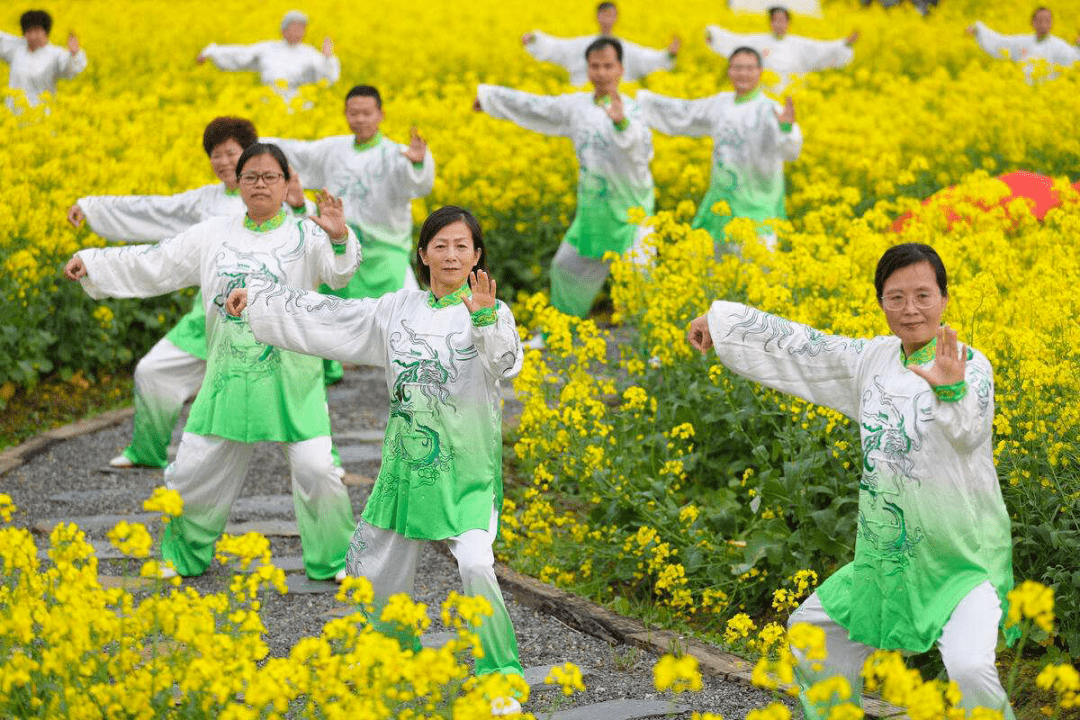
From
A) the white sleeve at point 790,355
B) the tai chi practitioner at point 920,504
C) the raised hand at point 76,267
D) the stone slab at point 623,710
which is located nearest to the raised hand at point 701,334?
the white sleeve at point 790,355

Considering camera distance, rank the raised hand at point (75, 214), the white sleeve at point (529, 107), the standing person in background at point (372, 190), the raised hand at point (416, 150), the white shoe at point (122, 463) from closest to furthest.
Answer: the raised hand at point (75, 214) → the white shoe at point (122, 463) → the raised hand at point (416, 150) → the standing person in background at point (372, 190) → the white sleeve at point (529, 107)

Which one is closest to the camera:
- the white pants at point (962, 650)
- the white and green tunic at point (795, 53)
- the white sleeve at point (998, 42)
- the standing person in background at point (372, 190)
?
the white pants at point (962, 650)

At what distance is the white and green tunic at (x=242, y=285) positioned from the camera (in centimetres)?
571

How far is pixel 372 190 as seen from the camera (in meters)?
8.45

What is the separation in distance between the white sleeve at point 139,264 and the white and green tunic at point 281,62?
785 cm

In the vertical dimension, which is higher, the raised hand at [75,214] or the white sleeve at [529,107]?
the white sleeve at [529,107]

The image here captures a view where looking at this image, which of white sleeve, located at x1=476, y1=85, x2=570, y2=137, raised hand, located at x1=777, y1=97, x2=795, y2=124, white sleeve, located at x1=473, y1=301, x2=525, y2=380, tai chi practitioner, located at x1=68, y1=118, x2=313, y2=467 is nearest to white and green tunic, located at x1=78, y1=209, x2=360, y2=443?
tai chi practitioner, located at x1=68, y1=118, x2=313, y2=467

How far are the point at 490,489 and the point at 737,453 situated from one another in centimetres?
198

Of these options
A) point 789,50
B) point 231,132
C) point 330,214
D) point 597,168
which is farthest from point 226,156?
point 789,50

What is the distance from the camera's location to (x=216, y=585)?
5902mm

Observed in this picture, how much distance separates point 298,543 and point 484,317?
96.4 inches

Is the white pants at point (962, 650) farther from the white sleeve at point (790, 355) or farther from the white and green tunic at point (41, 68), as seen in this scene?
the white and green tunic at point (41, 68)

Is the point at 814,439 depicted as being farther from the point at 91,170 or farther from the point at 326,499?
the point at 91,170

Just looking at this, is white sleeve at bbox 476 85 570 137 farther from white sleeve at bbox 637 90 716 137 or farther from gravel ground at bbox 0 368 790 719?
gravel ground at bbox 0 368 790 719
